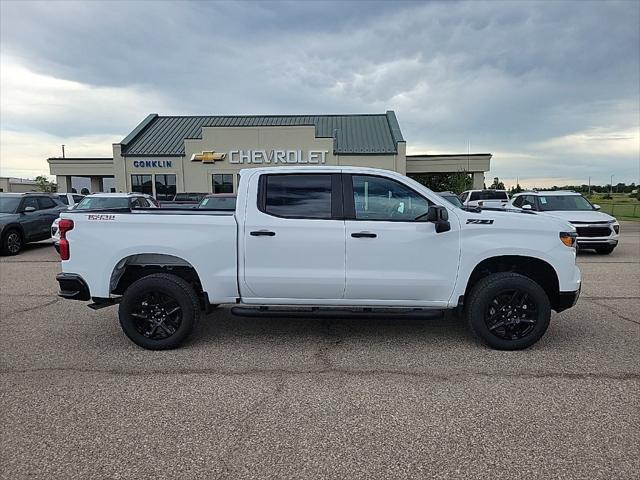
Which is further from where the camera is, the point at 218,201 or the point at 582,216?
the point at 218,201

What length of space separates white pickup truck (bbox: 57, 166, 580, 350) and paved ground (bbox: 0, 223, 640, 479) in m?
0.43

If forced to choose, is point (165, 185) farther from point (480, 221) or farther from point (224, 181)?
point (480, 221)

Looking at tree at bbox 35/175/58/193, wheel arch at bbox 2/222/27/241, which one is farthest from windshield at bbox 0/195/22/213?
tree at bbox 35/175/58/193

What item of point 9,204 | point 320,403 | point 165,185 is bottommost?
point 320,403

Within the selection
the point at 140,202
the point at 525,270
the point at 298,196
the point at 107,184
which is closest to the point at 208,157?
the point at 140,202

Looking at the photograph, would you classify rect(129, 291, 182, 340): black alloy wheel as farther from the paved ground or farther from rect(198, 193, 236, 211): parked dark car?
rect(198, 193, 236, 211): parked dark car

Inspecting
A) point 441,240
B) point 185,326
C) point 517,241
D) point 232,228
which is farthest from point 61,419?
point 517,241

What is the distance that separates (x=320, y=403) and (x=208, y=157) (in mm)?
28186

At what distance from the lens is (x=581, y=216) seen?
464 inches

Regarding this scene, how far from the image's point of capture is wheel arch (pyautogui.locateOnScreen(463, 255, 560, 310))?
185 inches

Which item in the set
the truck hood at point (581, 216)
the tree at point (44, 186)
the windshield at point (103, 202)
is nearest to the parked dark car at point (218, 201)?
the windshield at point (103, 202)

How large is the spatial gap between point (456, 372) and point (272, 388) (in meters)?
1.69

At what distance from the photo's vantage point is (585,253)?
1262 cm

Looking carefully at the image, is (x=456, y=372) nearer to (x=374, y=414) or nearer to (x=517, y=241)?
(x=374, y=414)
